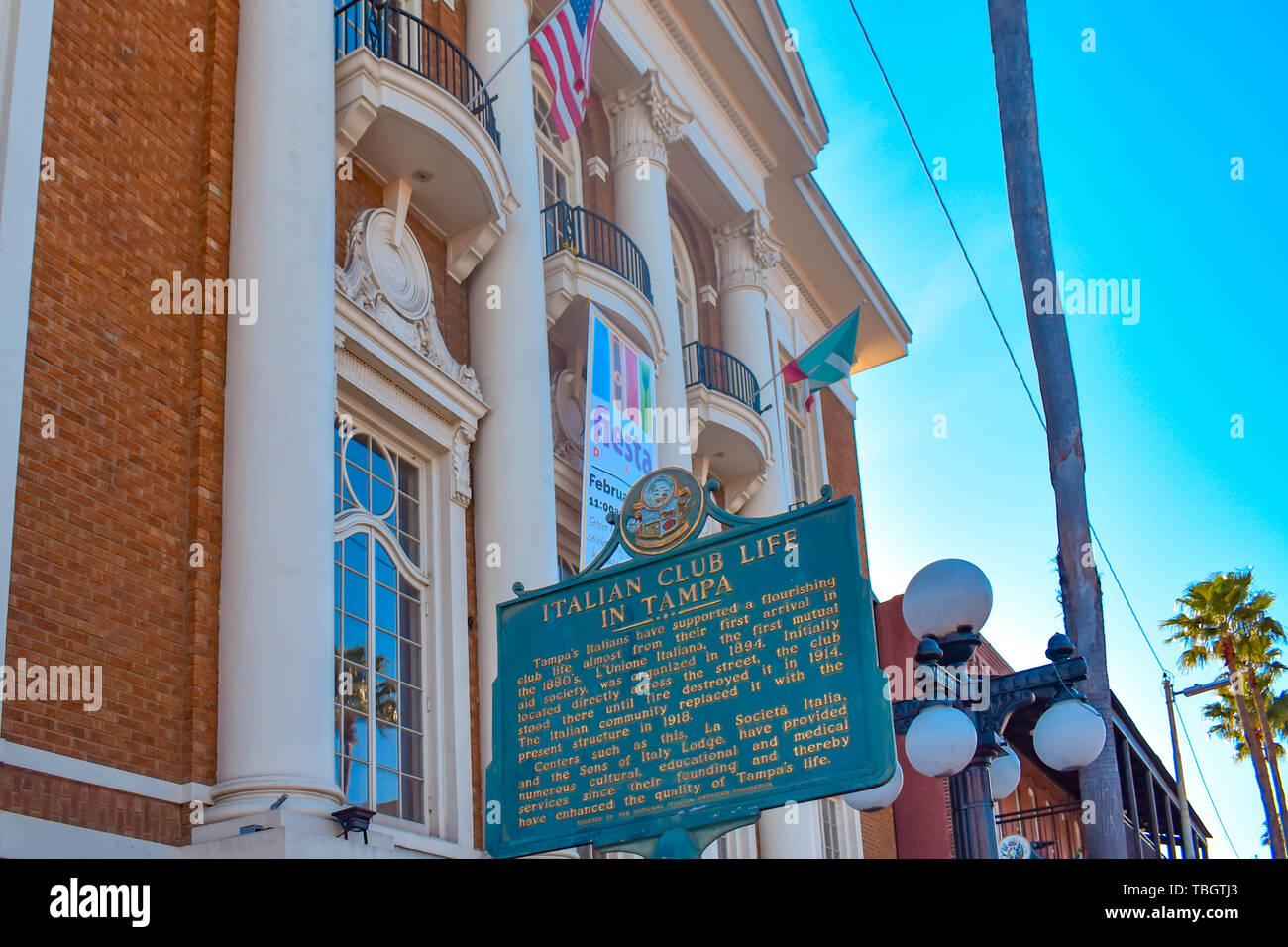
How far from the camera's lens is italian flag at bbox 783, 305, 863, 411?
913 inches

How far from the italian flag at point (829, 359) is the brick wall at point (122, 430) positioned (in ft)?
42.4

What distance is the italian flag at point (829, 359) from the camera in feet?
76.1

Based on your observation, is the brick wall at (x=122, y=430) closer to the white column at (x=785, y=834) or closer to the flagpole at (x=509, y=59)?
the flagpole at (x=509, y=59)

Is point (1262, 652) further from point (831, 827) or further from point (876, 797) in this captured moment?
point (876, 797)

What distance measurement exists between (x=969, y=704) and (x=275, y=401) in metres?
5.62

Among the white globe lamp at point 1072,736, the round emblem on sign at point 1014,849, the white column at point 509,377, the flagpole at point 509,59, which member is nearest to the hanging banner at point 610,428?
the white column at point 509,377

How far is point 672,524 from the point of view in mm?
8836

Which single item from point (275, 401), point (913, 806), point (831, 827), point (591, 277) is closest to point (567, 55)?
point (591, 277)

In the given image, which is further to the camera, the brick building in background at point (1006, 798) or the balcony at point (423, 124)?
the brick building in background at point (1006, 798)

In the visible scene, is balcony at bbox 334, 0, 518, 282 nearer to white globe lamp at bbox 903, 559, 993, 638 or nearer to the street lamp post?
the street lamp post

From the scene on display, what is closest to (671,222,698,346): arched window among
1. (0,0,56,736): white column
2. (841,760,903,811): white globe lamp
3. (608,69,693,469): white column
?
(608,69,693,469): white column

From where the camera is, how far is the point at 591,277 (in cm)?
1798

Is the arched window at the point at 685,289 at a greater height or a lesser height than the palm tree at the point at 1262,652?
greater
